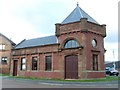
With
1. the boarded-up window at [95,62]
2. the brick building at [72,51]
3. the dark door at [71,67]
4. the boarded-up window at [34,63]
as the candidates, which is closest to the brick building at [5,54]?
the brick building at [72,51]

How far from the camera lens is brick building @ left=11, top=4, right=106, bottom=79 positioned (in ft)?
97.4

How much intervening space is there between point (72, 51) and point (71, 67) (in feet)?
6.91

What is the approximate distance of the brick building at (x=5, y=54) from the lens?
47.9 m

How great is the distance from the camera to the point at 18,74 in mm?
39344

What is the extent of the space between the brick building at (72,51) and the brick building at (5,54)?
40.2 feet

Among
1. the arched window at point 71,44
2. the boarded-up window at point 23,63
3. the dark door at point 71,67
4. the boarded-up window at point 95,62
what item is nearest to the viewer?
the dark door at point 71,67

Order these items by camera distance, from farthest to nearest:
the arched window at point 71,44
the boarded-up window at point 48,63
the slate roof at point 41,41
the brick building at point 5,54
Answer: the brick building at point 5,54
the slate roof at point 41,41
the boarded-up window at point 48,63
the arched window at point 71,44

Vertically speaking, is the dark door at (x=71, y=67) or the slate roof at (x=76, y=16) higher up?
the slate roof at (x=76, y=16)

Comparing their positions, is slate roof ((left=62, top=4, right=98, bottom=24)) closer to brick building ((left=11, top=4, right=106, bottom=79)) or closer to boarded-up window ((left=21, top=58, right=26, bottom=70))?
brick building ((left=11, top=4, right=106, bottom=79))

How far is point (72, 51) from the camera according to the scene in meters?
30.5

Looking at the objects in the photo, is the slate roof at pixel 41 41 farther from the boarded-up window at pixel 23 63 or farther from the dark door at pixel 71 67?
the dark door at pixel 71 67

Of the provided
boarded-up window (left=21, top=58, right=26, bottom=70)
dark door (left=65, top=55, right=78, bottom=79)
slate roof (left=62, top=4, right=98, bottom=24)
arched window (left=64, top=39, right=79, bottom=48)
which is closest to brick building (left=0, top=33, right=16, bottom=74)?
boarded-up window (left=21, top=58, right=26, bottom=70)

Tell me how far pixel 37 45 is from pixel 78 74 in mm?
9619

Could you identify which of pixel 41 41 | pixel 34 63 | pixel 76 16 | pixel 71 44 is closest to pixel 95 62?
pixel 71 44
